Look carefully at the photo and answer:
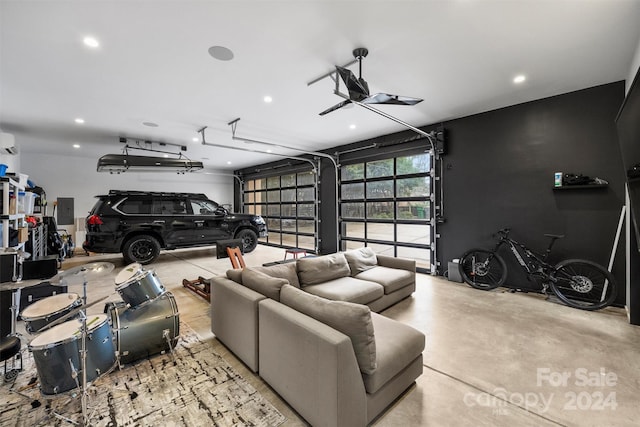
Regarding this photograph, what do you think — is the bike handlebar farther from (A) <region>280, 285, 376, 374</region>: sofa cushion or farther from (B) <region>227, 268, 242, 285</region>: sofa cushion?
(B) <region>227, 268, 242, 285</region>: sofa cushion

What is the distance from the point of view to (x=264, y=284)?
7.37 feet

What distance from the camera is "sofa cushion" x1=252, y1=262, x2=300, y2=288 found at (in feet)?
9.42

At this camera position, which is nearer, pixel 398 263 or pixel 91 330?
pixel 91 330

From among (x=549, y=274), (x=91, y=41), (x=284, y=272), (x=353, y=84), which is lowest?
(x=549, y=274)

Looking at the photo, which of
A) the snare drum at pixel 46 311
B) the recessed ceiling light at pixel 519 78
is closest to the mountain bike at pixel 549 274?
the recessed ceiling light at pixel 519 78

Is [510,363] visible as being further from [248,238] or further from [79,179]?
[79,179]

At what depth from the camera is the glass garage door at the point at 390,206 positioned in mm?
5449

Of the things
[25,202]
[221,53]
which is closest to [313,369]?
[221,53]

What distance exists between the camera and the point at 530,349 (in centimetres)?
250

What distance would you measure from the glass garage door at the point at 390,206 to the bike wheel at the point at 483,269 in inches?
31.5

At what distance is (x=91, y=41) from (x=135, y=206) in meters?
4.32

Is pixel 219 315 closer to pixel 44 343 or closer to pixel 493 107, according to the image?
pixel 44 343

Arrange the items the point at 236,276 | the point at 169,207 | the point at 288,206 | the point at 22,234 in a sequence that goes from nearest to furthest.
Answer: the point at 236,276 < the point at 22,234 < the point at 169,207 < the point at 288,206

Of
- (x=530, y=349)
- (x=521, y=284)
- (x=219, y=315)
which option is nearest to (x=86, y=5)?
(x=219, y=315)
